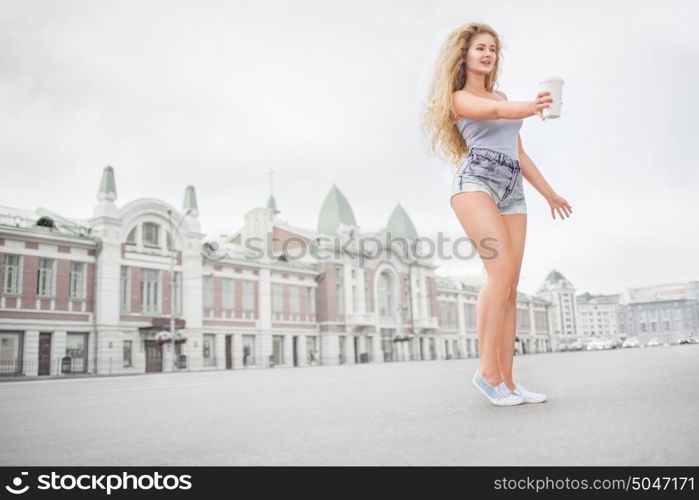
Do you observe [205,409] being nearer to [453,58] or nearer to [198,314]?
[453,58]

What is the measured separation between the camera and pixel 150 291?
32062mm

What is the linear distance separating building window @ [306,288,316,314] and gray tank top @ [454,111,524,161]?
3986cm

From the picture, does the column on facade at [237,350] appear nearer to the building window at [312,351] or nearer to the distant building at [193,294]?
the distant building at [193,294]

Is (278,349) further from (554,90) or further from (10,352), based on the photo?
(554,90)

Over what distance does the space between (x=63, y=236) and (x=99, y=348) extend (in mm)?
5423

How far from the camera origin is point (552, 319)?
8012cm

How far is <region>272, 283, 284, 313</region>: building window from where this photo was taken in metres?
40.0

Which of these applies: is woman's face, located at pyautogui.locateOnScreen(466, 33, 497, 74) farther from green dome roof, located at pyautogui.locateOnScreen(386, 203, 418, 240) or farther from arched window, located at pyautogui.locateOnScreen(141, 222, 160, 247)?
green dome roof, located at pyautogui.locateOnScreen(386, 203, 418, 240)

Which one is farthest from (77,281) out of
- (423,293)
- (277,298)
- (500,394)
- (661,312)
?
(661,312)

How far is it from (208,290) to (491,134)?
33469 millimetres

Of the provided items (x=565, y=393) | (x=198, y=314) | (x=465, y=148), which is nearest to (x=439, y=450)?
(x=565, y=393)

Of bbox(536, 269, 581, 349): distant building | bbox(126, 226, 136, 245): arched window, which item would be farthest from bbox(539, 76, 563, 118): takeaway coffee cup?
bbox(536, 269, 581, 349): distant building

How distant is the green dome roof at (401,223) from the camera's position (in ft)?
204
